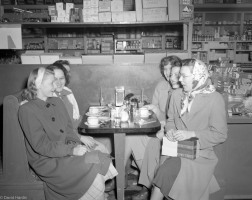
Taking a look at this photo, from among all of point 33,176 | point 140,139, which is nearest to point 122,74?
point 140,139

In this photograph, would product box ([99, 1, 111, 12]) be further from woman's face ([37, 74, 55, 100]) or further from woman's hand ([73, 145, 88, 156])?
woman's hand ([73, 145, 88, 156])

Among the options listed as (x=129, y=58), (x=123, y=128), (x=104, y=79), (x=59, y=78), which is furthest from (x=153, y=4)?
(x=123, y=128)

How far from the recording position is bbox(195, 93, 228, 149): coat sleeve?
1.97 metres

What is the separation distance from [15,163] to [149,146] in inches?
44.7

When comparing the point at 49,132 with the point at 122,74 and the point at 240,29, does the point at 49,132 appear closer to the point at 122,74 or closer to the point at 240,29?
the point at 122,74

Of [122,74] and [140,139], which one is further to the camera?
[122,74]

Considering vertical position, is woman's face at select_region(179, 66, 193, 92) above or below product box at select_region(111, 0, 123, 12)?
below

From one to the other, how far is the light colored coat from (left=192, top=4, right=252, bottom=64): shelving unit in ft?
23.2

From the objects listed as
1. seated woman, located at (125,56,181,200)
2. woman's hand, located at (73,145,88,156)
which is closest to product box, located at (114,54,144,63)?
seated woman, located at (125,56,181,200)

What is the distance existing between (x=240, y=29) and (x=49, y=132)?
8578 millimetres

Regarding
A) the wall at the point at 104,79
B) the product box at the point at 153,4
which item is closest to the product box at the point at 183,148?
the wall at the point at 104,79

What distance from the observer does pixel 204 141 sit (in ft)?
6.46

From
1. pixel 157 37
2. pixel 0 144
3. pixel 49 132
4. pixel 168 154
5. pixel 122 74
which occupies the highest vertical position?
pixel 157 37

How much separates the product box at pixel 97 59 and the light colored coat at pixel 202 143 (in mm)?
1711
